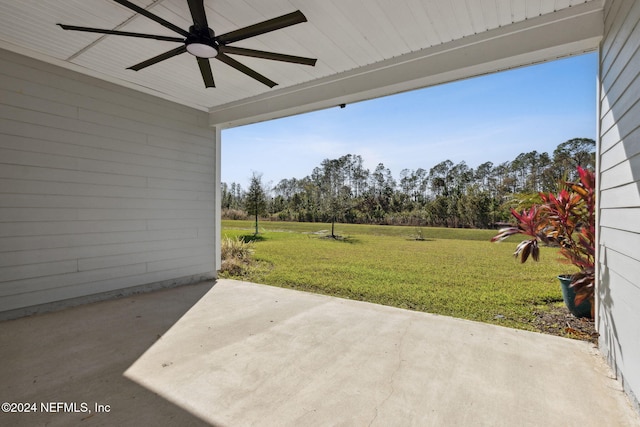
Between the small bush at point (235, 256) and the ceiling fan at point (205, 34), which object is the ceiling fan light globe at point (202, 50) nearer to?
the ceiling fan at point (205, 34)

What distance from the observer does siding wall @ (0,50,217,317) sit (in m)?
3.04

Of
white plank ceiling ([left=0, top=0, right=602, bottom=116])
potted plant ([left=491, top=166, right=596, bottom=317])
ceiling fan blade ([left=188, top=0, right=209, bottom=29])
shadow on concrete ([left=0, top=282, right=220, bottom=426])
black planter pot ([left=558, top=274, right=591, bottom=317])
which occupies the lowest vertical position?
shadow on concrete ([left=0, top=282, right=220, bottom=426])

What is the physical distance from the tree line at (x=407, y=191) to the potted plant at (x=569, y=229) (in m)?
0.71

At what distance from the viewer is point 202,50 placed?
2.19 metres

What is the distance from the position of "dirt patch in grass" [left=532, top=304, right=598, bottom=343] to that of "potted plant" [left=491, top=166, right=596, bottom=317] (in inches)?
4.4

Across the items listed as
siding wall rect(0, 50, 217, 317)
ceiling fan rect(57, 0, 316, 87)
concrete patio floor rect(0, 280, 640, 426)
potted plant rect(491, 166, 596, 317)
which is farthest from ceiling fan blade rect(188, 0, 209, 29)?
potted plant rect(491, 166, 596, 317)

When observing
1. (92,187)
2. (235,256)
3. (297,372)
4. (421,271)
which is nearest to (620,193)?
Answer: (297,372)

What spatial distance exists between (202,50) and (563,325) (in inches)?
158

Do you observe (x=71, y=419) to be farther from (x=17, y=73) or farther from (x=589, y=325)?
(x=589, y=325)

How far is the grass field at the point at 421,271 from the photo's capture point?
3736 millimetres

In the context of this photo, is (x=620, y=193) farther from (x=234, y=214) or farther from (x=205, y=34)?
(x=234, y=214)

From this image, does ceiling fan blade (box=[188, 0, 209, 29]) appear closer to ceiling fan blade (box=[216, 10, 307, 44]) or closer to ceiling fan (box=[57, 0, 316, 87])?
ceiling fan (box=[57, 0, 316, 87])

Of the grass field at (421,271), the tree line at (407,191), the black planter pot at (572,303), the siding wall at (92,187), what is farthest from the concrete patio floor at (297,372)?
the tree line at (407,191)

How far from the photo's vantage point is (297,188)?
10.0 metres
